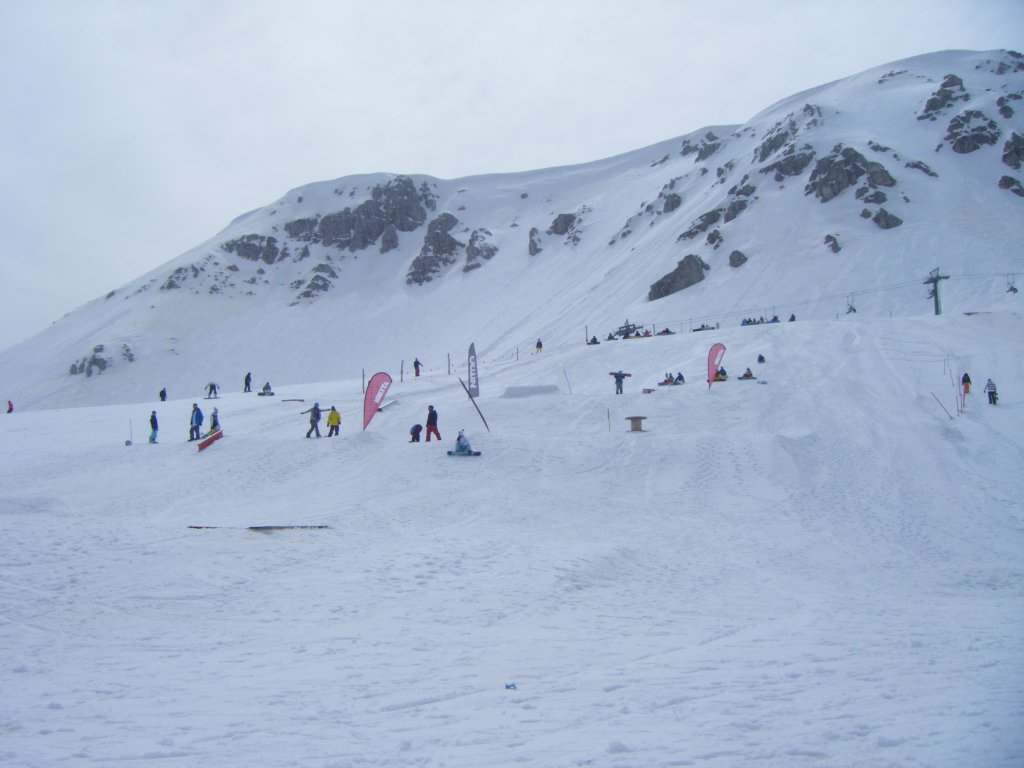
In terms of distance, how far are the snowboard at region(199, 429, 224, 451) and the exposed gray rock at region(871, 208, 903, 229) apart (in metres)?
50.7

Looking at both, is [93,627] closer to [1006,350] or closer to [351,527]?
[351,527]

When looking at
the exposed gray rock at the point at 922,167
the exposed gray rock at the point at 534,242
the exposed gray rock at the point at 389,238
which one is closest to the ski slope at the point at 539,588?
the exposed gray rock at the point at 922,167

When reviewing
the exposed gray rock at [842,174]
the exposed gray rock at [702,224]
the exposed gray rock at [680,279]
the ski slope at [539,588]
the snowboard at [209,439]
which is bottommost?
the ski slope at [539,588]

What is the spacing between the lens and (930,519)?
48.1ft

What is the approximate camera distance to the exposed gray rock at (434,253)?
288 feet

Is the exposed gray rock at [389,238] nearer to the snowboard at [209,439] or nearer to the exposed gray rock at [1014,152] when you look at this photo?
the exposed gray rock at [1014,152]

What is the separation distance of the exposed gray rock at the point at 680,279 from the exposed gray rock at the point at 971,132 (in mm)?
27484

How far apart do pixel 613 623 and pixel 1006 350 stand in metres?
26.8

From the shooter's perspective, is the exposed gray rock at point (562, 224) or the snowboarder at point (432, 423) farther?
the exposed gray rock at point (562, 224)

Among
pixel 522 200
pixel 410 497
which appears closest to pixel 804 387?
pixel 410 497

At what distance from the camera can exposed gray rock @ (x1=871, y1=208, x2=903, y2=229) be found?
54156mm

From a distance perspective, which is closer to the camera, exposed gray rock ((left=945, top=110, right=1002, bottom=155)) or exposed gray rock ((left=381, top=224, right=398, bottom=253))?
exposed gray rock ((left=945, top=110, right=1002, bottom=155))

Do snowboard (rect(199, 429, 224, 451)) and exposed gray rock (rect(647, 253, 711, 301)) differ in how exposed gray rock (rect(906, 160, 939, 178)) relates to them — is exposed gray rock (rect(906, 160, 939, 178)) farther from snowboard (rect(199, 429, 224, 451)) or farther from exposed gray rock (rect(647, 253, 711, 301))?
snowboard (rect(199, 429, 224, 451))

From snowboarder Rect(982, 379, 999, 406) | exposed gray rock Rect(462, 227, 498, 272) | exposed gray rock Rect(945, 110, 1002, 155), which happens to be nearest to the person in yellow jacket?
snowboarder Rect(982, 379, 999, 406)
